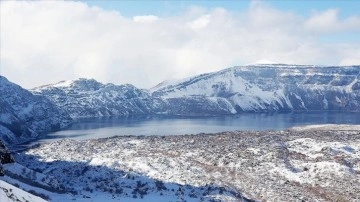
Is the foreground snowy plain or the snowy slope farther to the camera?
the foreground snowy plain

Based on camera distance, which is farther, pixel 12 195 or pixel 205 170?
pixel 205 170

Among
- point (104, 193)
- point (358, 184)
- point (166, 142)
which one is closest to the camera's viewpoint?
point (104, 193)

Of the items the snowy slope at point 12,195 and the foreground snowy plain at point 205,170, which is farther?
the foreground snowy plain at point 205,170

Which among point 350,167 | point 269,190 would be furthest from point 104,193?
point 350,167

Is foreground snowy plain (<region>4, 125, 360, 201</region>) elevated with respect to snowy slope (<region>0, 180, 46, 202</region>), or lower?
lower

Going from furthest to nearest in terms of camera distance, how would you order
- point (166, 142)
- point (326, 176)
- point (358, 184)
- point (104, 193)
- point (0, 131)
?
point (0, 131), point (166, 142), point (326, 176), point (358, 184), point (104, 193)

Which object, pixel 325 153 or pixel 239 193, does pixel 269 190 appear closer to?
pixel 239 193

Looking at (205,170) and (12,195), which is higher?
(12,195)

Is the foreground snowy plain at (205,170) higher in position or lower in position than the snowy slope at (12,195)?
lower
